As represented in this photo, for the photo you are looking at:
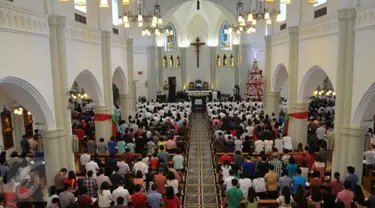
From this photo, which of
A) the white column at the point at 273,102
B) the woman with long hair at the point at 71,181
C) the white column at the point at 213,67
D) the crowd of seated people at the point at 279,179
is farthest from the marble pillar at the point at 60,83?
the white column at the point at 213,67

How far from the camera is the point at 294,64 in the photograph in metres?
15.4

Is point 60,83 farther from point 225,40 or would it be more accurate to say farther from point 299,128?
point 225,40

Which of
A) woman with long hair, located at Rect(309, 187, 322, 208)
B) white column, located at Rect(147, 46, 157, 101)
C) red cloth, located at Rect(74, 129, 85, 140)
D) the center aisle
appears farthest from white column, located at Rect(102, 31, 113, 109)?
white column, located at Rect(147, 46, 157, 101)

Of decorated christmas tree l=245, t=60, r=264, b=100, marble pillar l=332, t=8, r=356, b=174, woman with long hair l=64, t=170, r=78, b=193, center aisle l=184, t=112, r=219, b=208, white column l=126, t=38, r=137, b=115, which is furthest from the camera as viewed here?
decorated christmas tree l=245, t=60, r=264, b=100

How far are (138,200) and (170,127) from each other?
8914mm

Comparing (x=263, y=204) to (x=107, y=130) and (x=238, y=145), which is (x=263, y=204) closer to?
(x=238, y=145)


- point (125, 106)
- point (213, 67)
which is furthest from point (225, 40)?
point (125, 106)

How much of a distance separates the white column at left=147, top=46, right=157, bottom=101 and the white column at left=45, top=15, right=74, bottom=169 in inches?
661

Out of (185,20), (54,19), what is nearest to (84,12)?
(54,19)

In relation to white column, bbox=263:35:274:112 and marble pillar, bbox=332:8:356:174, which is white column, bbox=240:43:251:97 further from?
Result: marble pillar, bbox=332:8:356:174

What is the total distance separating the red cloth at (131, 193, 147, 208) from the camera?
7.58 m

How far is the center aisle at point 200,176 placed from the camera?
1076 cm

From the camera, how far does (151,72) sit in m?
27.9

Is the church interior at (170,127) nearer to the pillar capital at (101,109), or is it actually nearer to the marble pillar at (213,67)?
the pillar capital at (101,109)
